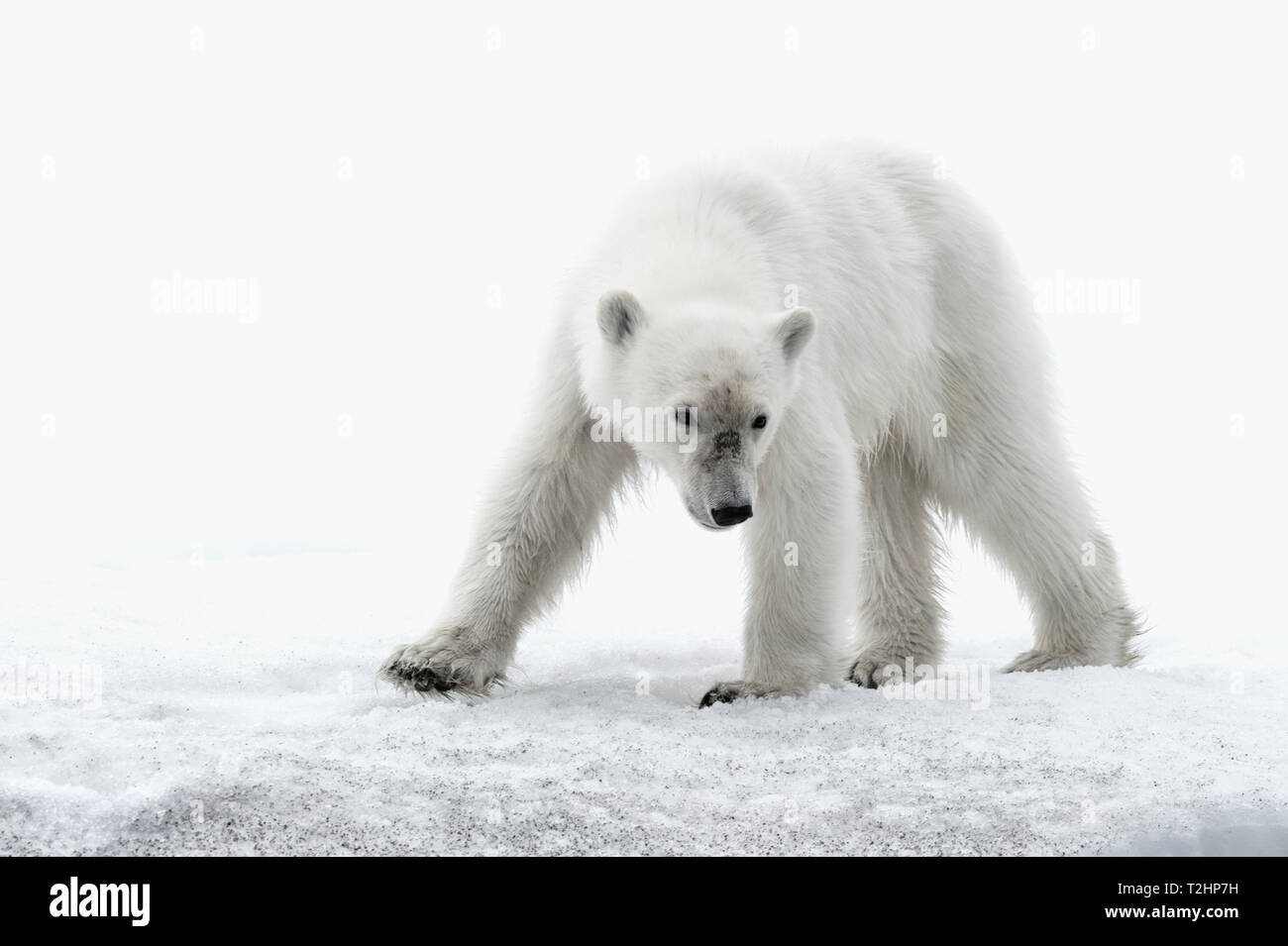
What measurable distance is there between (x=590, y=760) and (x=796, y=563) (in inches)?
52.8

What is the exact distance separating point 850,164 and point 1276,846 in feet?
10.3

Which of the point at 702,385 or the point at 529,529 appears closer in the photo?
the point at 702,385

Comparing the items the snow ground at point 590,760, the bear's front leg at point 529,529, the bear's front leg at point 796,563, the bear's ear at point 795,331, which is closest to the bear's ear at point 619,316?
the bear's ear at point 795,331

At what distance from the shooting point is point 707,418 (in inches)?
158

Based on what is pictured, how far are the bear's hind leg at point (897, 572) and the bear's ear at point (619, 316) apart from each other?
6.52ft

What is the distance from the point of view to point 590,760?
11.5 ft

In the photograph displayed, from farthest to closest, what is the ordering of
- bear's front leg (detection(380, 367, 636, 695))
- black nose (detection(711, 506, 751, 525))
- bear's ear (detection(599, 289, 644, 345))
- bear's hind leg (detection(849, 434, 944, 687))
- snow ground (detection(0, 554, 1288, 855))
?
bear's hind leg (detection(849, 434, 944, 687)), bear's front leg (detection(380, 367, 636, 695)), bear's ear (detection(599, 289, 644, 345)), black nose (detection(711, 506, 751, 525)), snow ground (detection(0, 554, 1288, 855))

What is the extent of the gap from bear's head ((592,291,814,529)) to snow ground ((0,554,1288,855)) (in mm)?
772

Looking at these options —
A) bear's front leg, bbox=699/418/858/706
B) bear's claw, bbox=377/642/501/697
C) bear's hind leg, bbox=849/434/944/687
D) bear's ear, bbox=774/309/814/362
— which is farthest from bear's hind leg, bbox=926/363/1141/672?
bear's claw, bbox=377/642/501/697

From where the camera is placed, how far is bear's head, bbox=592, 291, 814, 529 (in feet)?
13.1

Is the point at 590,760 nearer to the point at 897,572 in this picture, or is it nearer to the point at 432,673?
the point at 432,673

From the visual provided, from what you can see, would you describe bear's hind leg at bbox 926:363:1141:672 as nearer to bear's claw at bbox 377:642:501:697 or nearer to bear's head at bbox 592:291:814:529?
bear's head at bbox 592:291:814:529

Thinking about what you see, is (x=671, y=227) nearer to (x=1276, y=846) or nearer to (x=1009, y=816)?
(x=1009, y=816)

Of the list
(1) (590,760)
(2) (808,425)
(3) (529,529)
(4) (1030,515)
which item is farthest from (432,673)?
(4) (1030,515)
